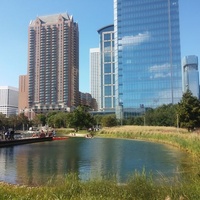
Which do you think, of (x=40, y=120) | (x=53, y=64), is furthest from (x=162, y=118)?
(x=53, y=64)

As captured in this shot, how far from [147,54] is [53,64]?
6977 cm

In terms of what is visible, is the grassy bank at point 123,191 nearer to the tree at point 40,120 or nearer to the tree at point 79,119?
the tree at point 79,119

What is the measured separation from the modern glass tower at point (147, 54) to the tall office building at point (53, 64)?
49.3 meters

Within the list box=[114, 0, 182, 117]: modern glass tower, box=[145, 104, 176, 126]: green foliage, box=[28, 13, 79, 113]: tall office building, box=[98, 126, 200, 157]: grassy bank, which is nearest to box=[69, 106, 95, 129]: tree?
box=[98, 126, 200, 157]: grassy bank

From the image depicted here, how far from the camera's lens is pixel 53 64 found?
594ft

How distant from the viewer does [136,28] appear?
134250 millimetres

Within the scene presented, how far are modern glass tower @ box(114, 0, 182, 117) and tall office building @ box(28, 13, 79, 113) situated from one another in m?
49.3

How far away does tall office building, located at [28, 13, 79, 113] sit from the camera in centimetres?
17800

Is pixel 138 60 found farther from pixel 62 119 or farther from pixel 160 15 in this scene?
pixel 62 119

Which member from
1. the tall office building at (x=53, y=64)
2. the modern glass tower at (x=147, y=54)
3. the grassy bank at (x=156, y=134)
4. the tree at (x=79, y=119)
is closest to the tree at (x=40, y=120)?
the tall office building at (x=53, y=64)

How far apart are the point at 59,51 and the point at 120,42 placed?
186 ft

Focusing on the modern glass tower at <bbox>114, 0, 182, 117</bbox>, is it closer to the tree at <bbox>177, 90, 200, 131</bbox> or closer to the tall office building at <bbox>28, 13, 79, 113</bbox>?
the tall office building at <bbox>28, 13, 79, 113</bbox>

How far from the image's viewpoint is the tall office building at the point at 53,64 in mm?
178000

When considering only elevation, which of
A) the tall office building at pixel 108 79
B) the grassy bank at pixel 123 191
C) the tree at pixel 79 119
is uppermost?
the tall office building at pixel 108 79
